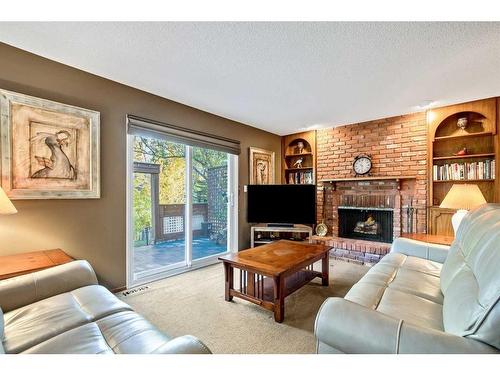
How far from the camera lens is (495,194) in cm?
303

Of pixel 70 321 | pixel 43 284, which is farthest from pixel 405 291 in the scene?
pixel 43 284

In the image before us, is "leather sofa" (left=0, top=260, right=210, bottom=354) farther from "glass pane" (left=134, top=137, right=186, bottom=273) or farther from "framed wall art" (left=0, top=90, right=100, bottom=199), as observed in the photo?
"glass pane" (left=134, top=137, right=186, bottom=273)

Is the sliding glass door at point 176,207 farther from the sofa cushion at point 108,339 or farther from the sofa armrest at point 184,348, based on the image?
the sofa armrest at point 184,348

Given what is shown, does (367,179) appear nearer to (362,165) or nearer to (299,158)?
(362,165)

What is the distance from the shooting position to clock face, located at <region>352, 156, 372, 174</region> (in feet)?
13.1

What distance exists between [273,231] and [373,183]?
1829 millimetres

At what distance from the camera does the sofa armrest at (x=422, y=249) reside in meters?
2.14

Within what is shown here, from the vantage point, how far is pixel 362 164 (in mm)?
4051

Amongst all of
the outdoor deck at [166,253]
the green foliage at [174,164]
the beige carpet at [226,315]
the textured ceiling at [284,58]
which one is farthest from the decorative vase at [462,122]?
the outdoor deck at [166,253]

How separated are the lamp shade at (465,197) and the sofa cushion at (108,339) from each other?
2.96 meters

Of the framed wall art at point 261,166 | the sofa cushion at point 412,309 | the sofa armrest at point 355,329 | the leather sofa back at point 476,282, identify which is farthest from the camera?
the framed wall art at point 261,166
